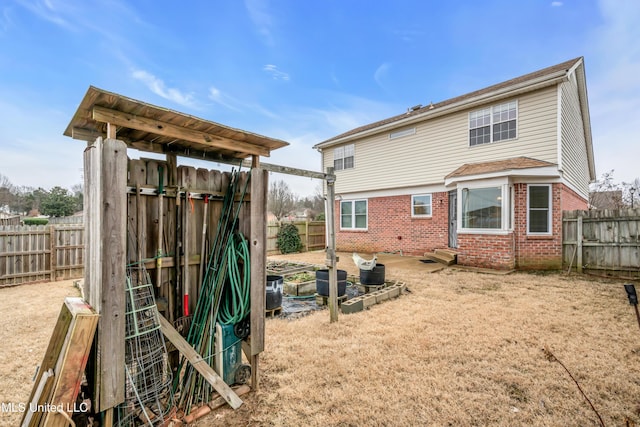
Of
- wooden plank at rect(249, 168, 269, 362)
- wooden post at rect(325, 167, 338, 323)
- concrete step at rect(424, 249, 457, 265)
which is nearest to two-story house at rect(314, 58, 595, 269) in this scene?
concrete step at rect(424, 249, 457, 265)

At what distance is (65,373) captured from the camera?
166 centimetres

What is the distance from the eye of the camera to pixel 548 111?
8.33m

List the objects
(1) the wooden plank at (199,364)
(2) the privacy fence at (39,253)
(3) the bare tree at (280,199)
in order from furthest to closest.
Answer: (3) the bare tree at (280,199), (2) the privacy fence at (39,253), (1) the wooden plank at (199,364)

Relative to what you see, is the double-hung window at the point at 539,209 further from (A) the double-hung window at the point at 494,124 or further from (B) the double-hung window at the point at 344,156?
(B) the double-hung window at the point at 344,156

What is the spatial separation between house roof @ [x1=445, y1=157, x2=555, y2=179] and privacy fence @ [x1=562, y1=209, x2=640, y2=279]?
1.73m

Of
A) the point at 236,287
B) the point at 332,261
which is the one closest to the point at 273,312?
the point at 332,261

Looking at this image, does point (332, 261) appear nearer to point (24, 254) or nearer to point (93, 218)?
point (93, 218)

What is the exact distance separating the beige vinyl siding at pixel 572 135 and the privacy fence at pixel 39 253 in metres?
14.6

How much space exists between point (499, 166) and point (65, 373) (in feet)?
32.9

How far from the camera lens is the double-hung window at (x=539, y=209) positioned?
8.23 m

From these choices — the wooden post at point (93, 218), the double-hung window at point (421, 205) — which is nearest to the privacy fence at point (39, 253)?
the wooden post at point (93, 218)

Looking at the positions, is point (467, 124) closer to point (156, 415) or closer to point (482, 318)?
point (482, 318)

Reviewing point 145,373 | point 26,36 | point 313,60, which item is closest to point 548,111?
point 313,60

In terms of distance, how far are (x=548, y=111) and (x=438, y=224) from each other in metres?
4.78
